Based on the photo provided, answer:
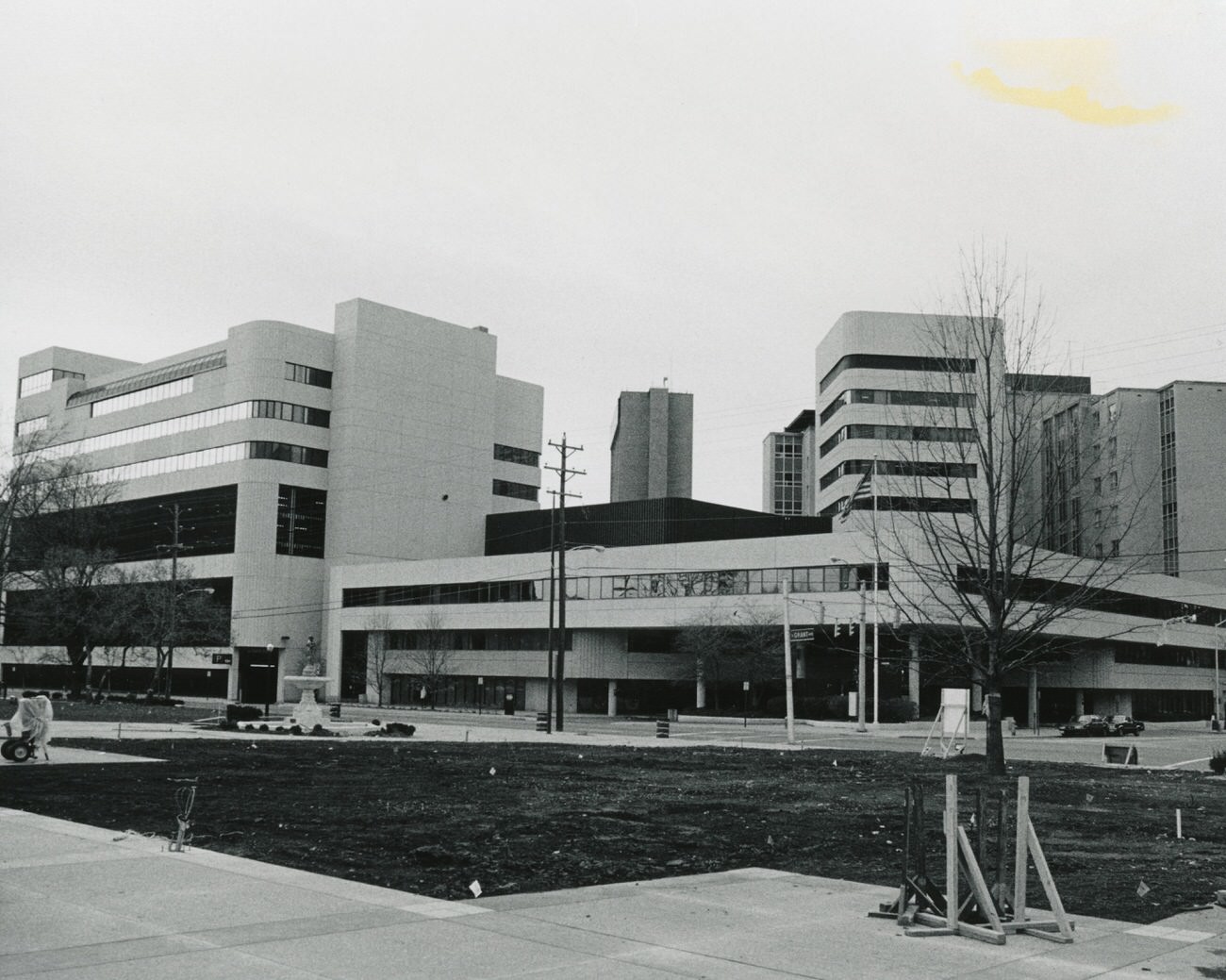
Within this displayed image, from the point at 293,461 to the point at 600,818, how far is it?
84106mm

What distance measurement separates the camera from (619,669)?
84750 mm

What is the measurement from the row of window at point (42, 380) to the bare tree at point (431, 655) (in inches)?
1971

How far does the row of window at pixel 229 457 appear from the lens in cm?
9481

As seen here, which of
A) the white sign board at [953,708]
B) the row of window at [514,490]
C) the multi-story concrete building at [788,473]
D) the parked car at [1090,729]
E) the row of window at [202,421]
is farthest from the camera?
the multi-story concrete building at [788,473]

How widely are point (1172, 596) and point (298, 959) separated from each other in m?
101

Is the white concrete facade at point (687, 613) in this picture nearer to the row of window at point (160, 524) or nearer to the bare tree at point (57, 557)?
the row of window at point (160, 524)

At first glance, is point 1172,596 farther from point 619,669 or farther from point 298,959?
point 298,959

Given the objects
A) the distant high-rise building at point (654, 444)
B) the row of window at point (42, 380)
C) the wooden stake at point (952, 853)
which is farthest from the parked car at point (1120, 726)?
the distant high-rise building at point (654, 444)

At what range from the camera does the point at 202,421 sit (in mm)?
98875

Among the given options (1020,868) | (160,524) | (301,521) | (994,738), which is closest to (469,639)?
(301,521)

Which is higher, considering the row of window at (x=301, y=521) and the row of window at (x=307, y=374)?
the row of window at (x=307, y=374)

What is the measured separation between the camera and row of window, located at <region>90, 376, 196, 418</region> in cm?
10169

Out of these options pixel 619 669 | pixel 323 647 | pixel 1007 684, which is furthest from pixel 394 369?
pixel 1007 684

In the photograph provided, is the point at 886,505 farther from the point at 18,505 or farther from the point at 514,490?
the point at 18,505
